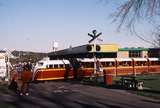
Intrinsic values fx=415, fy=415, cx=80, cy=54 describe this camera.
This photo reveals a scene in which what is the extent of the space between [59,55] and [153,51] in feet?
74.3

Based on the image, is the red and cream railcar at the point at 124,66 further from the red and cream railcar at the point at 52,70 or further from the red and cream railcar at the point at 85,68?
the red and cream railcar at the point at 52,70

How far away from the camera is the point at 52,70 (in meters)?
41.0

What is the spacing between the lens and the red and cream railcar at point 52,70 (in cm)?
4034

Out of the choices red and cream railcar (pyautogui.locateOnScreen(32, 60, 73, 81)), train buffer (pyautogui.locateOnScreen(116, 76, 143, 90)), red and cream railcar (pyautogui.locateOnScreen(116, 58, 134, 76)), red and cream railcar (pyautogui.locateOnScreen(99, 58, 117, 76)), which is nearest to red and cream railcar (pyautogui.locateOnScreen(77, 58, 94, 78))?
red and cream railcar (pyautogui.locateOnScreen(32, 60, 73, 81))

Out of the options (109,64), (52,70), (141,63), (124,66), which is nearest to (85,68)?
(52,70)

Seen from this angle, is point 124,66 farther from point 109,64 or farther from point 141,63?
point 141,63

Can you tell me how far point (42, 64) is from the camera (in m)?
40.6

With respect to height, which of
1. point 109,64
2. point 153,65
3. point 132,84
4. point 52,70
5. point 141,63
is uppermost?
point 141,63

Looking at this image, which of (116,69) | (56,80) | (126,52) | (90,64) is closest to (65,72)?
(56,80)

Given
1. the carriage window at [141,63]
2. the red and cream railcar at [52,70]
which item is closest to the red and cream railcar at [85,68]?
the red and cream railcar at [52,70]

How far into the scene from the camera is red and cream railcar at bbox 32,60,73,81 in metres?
→ 40.3

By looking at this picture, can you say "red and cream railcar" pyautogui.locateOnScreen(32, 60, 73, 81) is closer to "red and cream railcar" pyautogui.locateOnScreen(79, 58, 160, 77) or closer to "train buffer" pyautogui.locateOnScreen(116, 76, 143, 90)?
"red and cream railcar" pyautogui.locateOnScreen(79, 58, 160, 77)

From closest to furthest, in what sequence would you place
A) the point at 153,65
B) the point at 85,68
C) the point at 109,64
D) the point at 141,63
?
the point at 85,68
the point at 109,64
the point at 141,63
the point at 153,65

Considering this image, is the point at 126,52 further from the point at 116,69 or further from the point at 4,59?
the point at 4,59
